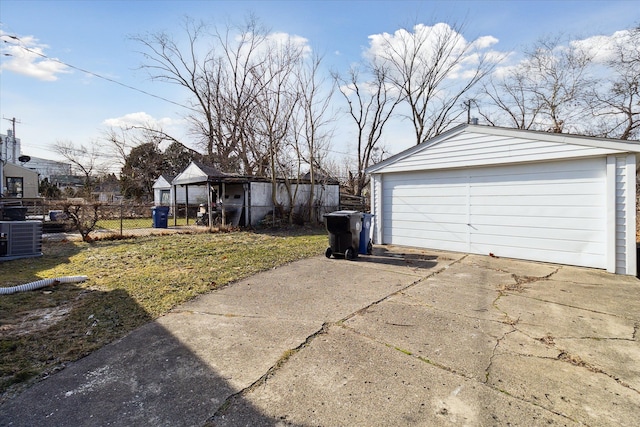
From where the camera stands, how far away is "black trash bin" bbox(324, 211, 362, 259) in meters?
7.18

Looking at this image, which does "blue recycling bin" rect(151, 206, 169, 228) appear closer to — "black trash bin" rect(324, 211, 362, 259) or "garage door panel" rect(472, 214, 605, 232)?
"black trash bin" rect(324, 211, 362, 259)

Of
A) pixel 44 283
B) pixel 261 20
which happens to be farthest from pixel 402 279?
pixel 261 20

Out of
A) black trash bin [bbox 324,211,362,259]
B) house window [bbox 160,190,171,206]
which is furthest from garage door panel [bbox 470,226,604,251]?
house window [bbox 160,190,171,206]

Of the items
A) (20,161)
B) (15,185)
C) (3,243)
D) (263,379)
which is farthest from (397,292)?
(20,161)

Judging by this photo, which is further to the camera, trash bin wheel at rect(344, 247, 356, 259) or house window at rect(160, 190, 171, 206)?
house window at rect(160, 190, 171, 206)

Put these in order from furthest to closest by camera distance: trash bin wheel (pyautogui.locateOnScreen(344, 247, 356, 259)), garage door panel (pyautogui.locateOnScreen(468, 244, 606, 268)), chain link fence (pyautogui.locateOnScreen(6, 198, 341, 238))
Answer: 1. chain link fence (pyautogui.locateOnScreen(6, 198, 341, 238))
2. trash bin wheel (pyautogui.locateOnScreen(344, 247, 356, 259))
3. garage door panel (pyautogui.locateOnScreen(468, 244, 606, 268))

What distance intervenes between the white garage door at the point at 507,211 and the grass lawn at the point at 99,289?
2729 mm

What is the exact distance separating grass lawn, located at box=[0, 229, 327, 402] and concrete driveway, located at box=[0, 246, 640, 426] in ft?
1.12

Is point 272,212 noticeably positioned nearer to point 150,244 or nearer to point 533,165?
point 150,244

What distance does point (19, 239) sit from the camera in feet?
23.2

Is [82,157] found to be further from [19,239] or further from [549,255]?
[549,255]

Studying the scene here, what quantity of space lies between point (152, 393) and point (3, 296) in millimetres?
3872

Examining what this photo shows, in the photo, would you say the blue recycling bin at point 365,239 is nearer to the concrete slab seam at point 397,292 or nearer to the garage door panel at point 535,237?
the concrete slab seam at point 397,292

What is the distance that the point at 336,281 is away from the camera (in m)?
5.39
